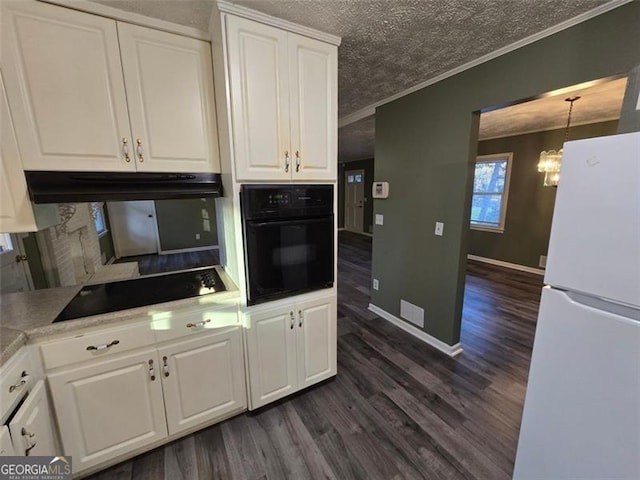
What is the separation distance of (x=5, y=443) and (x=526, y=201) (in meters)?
6.18

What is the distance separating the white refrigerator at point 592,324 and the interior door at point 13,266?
310 centimetres

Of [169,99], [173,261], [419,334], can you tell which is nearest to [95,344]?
[169,99]

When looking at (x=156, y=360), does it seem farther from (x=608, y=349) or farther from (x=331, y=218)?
(x=608, y=349)

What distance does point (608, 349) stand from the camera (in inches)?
Result: 35.4

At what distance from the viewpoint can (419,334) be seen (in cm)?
269

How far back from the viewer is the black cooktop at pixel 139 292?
1.41 m

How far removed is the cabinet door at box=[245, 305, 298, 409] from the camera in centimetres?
168

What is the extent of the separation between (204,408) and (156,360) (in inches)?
18.2

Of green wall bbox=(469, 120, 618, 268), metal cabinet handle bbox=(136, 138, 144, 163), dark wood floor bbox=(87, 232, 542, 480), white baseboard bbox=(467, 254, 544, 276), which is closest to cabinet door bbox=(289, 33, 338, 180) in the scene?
metal cabinet handle bbox=(136, 138, 144, 163)

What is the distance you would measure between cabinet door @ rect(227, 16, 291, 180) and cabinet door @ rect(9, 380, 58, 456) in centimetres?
134

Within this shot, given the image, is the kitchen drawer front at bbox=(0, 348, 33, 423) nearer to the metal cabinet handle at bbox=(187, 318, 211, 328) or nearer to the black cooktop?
the black cooktop

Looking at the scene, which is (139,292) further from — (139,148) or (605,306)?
(605,306)

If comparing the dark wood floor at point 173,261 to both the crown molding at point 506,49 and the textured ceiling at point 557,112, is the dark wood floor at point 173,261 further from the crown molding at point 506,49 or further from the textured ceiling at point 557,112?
the textured ceiling at point 557,112

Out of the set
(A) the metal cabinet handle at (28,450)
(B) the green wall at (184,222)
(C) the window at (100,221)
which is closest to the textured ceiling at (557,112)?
(A) the metal cabinet handle at (28,450)
